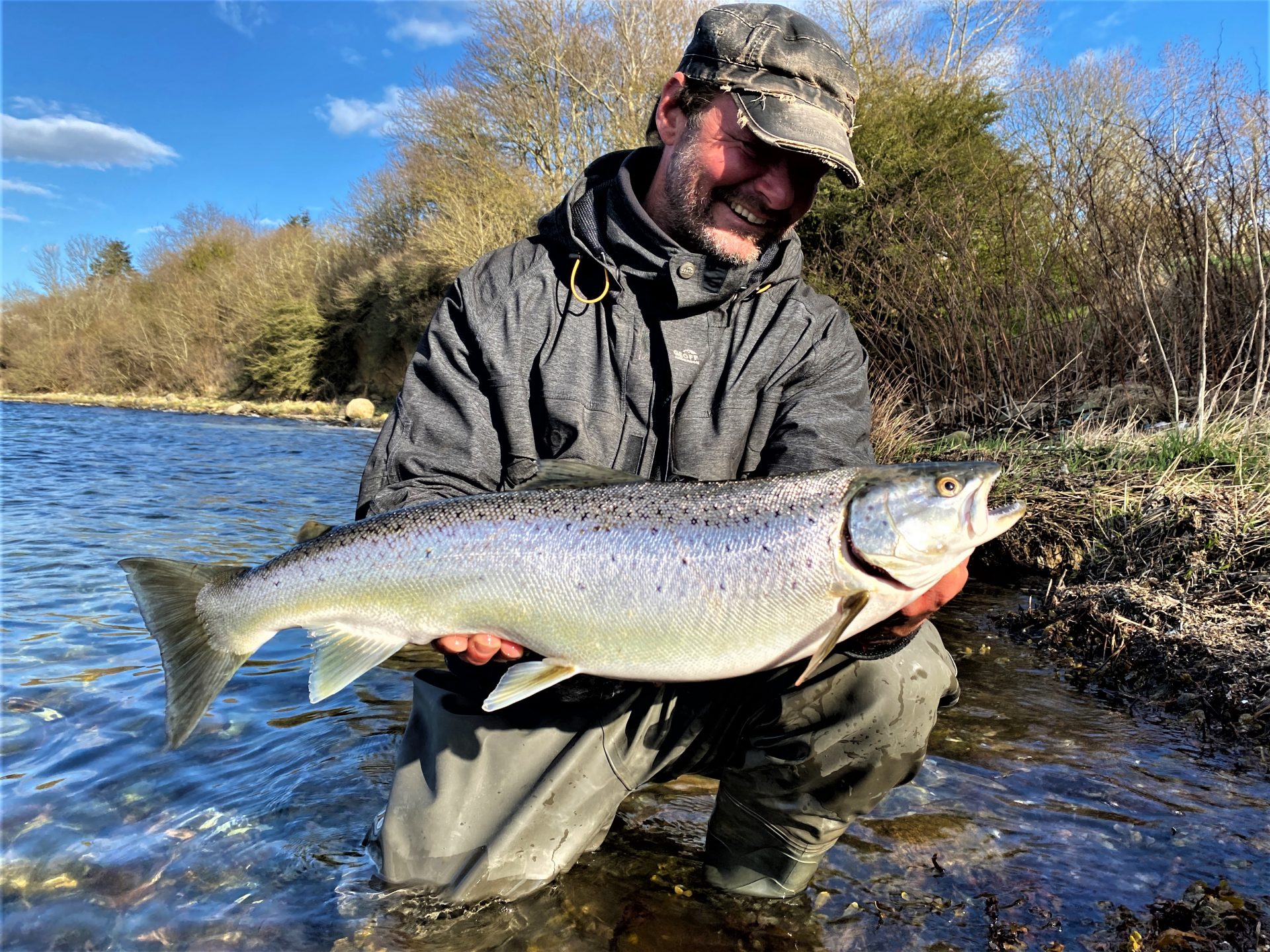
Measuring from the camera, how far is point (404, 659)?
5.52m

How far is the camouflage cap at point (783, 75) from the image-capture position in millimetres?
3172

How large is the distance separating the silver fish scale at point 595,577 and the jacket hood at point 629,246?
98 cm

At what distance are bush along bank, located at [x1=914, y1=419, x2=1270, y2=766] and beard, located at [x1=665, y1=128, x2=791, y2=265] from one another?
2.97m

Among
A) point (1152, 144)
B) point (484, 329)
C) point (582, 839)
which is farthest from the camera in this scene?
point (1152, 144)

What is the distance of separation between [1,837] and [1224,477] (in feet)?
22.7

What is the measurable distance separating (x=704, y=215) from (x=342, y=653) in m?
2.08

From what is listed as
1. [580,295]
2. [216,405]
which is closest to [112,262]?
[216,405]

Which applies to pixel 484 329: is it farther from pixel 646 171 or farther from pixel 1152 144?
pixel 1152 144

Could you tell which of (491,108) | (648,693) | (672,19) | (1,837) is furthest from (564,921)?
(491,108)

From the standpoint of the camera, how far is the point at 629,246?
325cm

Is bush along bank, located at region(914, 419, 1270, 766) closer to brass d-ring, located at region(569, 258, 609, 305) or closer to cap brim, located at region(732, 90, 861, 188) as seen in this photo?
cap brim, located at region(732, 90, 861, 188)

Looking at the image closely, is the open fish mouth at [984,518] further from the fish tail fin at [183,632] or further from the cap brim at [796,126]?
the fish tail fin at [183,632]

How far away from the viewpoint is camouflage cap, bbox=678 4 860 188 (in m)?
3.17

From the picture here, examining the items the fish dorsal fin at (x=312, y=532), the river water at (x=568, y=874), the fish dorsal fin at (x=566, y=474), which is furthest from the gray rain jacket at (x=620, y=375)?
the river water at (x=568, y=874)
